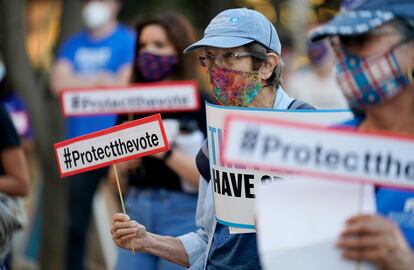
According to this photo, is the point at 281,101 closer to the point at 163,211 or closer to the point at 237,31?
the point at 237,31

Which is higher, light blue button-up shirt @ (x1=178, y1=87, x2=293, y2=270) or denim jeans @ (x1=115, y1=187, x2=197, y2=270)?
light blue button-up shirt @ (x1=178, y1=87, x2=293, y2=270)

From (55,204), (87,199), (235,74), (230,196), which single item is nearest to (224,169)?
(230,196)

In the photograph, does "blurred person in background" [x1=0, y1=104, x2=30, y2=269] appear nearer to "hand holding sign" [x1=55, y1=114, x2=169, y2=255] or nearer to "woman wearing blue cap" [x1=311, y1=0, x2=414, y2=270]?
"hand holding sign" [x1=55, y1=114, x2=169, y2=255]

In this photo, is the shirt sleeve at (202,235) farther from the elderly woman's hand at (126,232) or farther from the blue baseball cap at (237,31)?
the blue baseball cap at (237,31)

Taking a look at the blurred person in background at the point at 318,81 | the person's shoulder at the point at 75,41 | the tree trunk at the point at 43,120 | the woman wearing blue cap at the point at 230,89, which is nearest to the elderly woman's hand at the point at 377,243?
the woman wearing blue cap at the point at 230,89

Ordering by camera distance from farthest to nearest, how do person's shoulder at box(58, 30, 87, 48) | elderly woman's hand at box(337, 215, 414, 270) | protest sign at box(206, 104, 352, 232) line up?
person's shoulder at box(58, 30, 87, 48) → protest sign at box(206, 104, 352, 232) → elderly woman's hand at box(337, 215, 414, 270)

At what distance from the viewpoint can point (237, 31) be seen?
4.79 meters

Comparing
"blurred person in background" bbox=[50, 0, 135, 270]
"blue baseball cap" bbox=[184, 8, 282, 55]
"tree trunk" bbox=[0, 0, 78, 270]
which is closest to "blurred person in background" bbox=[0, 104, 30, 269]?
"blue baseball cap" bbox=[184, 8, 282, 55]

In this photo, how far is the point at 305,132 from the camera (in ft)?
10.4

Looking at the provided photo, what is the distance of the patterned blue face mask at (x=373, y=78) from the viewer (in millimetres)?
3285

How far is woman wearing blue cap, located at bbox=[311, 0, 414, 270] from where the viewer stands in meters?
3.28

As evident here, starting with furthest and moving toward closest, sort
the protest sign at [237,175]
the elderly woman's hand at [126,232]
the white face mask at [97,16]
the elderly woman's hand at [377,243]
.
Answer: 1. the white face mask at [97,16]
2. the elderly woman's hand at [126,232]
3. the protest sign at [237,175]
4. the elderly woman's hand at [377,243]

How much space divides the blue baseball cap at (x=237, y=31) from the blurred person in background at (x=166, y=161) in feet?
7.00

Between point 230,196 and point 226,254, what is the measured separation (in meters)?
0.24
